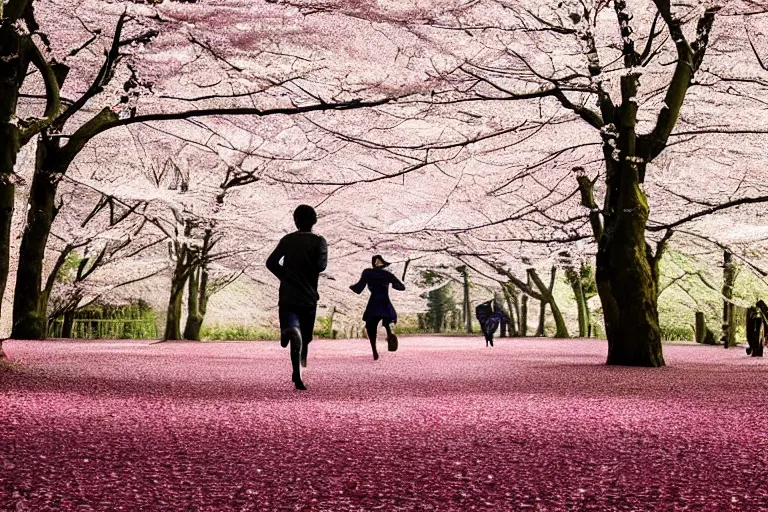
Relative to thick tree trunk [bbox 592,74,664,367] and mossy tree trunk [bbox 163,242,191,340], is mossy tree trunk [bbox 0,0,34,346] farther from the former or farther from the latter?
mossy tree trunk [bbox 163,242,191,340]

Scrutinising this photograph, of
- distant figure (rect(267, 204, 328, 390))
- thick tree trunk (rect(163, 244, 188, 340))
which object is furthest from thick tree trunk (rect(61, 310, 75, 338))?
distant figure (rect(267, 204, 328, 390))

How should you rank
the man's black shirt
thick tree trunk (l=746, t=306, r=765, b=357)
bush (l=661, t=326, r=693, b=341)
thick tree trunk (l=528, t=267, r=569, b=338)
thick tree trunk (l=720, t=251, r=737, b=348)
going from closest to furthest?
the man's black shirt
thick tree trunk (l=746, t=306, r=765, b=357)
thick tree trunk (l=720, t=251, r=737, b=348)
thick tree trunk (l=528, t=267, r=569, b=338)
bush (l=661, t=326, r=693, b=341)

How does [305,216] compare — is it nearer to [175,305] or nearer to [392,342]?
[392,342]

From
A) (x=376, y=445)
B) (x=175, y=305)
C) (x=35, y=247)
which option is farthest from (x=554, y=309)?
(x=376, y=445)

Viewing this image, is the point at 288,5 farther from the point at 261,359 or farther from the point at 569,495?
the point at 569,495

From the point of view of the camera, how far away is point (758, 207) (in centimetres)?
2808

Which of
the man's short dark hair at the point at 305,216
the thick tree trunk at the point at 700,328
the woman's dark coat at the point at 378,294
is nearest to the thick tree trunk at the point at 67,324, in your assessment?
the woman's dark coat at the point at 378,294

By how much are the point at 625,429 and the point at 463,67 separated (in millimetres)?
8668

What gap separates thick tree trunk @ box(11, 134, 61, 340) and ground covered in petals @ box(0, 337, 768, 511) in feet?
31.0

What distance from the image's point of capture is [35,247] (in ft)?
65.0

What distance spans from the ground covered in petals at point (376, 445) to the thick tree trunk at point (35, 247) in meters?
9.44

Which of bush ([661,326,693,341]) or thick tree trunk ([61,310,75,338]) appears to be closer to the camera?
thick tree trunk ([61,310,75,338])

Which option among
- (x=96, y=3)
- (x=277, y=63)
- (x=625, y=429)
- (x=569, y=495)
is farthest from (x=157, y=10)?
(x=569, y=495)

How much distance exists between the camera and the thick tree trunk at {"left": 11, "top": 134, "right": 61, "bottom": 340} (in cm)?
1928
